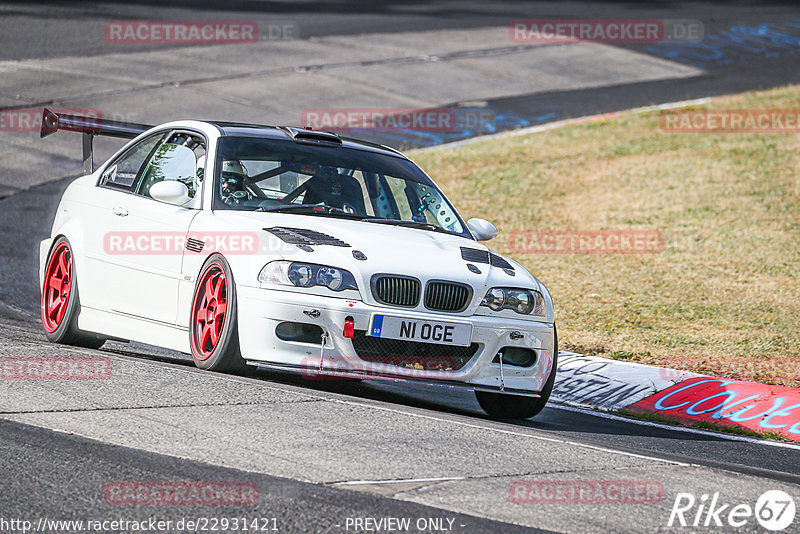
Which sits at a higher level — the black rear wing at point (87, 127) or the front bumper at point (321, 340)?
the black rear wing at point (87, 127)

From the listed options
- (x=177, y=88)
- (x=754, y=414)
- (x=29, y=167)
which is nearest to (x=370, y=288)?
(x=754, y=414)

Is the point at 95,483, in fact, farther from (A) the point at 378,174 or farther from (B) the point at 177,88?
(B) the point at 177,88

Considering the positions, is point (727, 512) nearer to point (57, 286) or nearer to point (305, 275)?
point (305, 275)

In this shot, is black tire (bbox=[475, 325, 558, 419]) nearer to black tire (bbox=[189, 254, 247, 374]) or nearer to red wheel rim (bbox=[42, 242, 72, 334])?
black tire (bbox=[189, 254, 247, 374])

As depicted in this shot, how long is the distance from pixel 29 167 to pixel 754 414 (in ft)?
39.1
